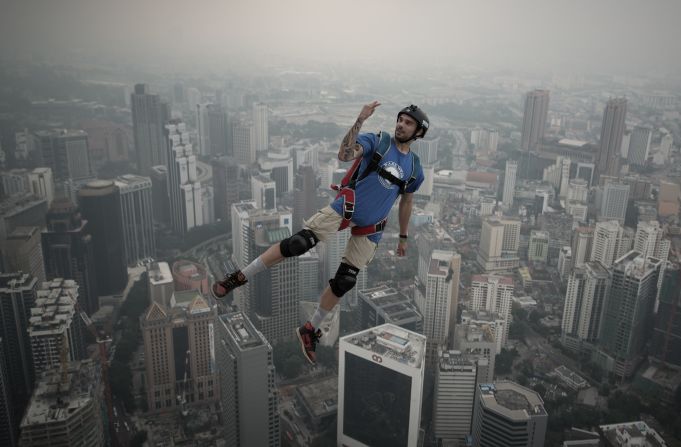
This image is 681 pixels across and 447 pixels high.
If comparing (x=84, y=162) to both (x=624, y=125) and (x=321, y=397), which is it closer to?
(x=321, y=397)

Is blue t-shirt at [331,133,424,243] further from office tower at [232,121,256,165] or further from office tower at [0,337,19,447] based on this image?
office tower at [232,121,256,165]

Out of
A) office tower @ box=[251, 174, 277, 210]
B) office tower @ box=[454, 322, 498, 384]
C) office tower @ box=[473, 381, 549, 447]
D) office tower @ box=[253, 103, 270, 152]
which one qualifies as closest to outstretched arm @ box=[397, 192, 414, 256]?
office tower @ box=[473, 381, 549, 447]

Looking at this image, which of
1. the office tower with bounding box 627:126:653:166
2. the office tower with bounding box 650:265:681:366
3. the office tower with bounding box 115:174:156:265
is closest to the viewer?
the office tower with bounding box 650:265:681:366

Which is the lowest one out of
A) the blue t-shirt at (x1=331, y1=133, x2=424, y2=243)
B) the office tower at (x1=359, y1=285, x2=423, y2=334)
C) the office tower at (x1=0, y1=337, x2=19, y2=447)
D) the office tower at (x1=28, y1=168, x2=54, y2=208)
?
the office tower at (x1=0, y1=337, x2=19, y2=447)

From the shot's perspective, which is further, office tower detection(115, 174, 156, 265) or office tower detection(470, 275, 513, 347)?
office tower detection(115, 174, 156, 265)

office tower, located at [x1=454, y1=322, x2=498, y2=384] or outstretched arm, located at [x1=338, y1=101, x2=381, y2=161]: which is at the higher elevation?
outstretched arm, located at [x1=338, y1=101, x2=381, y2=161]

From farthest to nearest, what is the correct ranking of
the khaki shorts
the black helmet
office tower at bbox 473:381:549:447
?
office tower at bbox 473:381:549:447 < the khaki shorts < the black helmet

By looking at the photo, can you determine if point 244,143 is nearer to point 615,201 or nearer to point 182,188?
point 182,188

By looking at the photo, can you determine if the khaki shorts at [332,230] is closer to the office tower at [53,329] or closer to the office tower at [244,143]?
the office tower at [53,329]

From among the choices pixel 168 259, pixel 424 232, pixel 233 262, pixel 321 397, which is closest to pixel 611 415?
pixel 321 397
